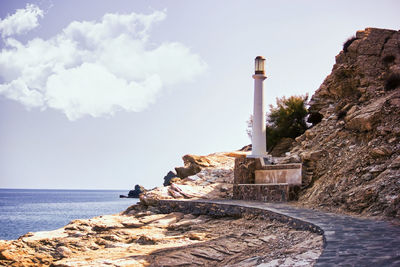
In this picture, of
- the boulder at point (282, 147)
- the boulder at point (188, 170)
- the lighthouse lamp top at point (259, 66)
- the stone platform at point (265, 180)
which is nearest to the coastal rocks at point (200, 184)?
the boulder at point (188, 170)

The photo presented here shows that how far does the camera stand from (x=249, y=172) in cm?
1694

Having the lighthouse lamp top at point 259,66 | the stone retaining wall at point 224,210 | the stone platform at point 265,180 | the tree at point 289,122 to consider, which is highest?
the lighthouse lamp top at point 259,66

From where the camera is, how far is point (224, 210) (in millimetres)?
12539

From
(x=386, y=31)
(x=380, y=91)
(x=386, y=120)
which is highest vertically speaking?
(x=386, y=31)

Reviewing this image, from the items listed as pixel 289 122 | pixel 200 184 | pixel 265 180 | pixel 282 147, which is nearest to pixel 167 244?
pixel 265 180

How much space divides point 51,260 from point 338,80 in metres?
13.8

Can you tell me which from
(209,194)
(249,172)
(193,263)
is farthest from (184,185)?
(193,263)

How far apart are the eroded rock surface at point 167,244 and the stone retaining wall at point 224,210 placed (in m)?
0.16

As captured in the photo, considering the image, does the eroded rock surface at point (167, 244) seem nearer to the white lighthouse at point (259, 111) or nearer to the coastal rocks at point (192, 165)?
the white lighthouse at point (259, 111)

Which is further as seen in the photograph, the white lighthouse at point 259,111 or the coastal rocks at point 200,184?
the white lighthouse at point 259,111

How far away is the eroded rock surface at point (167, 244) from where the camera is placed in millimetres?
6728

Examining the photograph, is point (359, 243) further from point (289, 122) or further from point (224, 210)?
point (289, 122)

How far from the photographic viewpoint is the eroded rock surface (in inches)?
265

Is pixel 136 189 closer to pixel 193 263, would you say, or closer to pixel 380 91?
pixel 380 91
